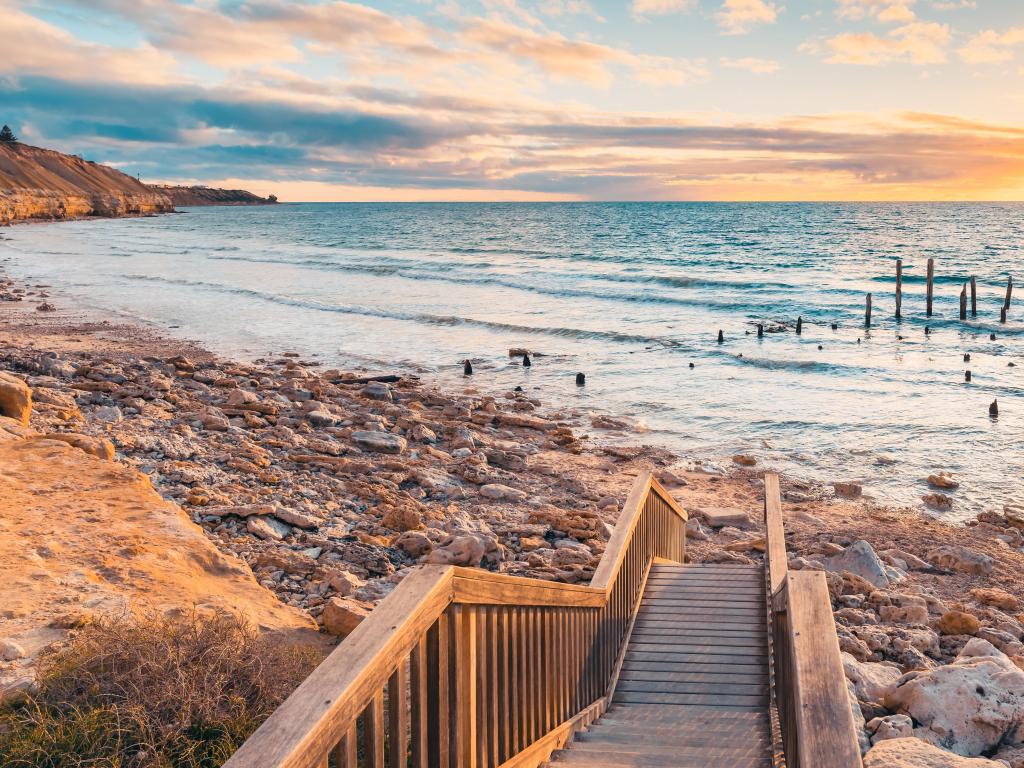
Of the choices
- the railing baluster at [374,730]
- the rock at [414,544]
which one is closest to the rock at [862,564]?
the rock at [414,544]

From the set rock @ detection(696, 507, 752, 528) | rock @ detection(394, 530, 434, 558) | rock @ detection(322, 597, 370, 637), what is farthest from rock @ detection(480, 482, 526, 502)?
rock @ detection(322, 597, 370, 637)

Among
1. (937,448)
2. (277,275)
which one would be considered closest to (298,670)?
(937,448)

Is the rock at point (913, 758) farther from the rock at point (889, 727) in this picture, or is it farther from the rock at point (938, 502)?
the rock at point (938, 502)

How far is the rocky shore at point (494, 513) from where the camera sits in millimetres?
5890

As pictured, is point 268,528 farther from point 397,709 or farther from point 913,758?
point 397,709

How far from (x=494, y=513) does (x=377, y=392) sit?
292 inches

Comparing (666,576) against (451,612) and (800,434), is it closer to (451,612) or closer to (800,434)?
(451,612)

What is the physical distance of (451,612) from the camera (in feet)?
8.82

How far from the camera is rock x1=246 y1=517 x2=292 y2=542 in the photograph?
8156mm

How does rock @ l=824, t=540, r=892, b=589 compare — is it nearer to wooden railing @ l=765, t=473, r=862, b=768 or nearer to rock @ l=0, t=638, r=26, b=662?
wooden railing @ l=765, t=473, r=862, b=768

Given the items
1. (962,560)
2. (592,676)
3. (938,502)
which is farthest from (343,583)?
(938,502)

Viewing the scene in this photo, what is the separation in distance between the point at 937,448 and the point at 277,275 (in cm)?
3820

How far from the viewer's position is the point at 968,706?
535 centimetres

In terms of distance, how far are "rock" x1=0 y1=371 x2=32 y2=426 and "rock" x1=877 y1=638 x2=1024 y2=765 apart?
929cm
